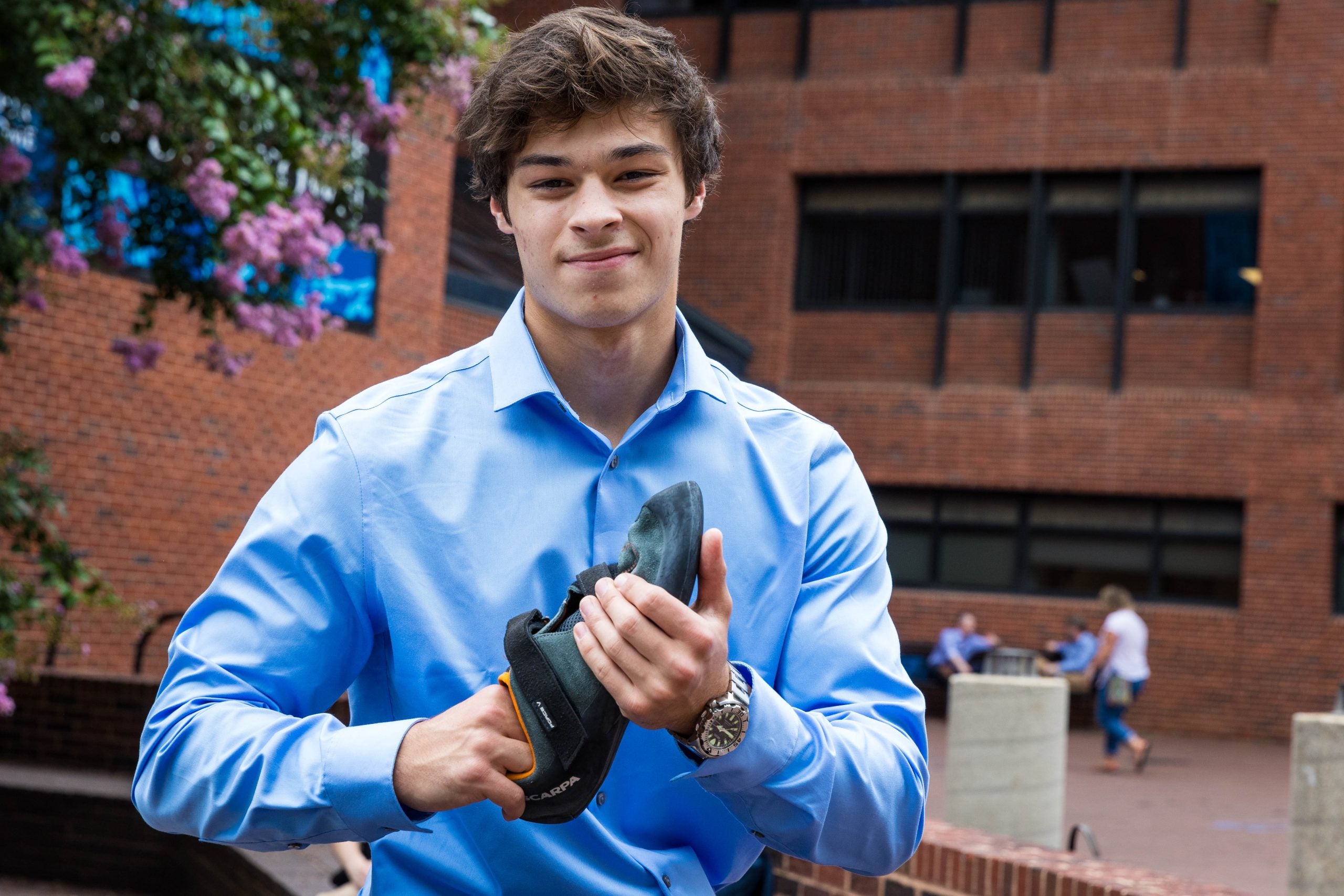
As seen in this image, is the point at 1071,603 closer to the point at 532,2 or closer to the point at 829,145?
the point at 829,145

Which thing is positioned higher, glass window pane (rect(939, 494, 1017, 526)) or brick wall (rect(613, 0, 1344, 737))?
brick wall (rect(613, 0, 1344, 737))

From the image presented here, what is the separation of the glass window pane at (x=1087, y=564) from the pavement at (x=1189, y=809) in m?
3.00

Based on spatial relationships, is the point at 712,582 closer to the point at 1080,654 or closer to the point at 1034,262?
the point at 1080,654

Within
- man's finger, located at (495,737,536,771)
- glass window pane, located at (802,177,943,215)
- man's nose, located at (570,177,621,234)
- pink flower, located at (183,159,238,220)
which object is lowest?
man's finger, located at (495,737,536,771)

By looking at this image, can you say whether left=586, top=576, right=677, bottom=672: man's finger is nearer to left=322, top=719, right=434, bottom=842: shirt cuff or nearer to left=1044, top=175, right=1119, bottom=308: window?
left=322, top=719, right=434, bottom=842: shirt cuff

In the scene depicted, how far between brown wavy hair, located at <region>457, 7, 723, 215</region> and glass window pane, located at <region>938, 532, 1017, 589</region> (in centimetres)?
2081

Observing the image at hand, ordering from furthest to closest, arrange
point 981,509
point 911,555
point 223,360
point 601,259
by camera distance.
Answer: point 911,555 < point 981,509 < point 223,360 < point 601,259

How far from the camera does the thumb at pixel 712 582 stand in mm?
1516

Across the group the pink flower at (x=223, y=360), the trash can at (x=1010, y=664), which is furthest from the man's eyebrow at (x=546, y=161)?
the trash can at (x=1010, y=664)

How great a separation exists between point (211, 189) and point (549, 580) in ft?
16.6

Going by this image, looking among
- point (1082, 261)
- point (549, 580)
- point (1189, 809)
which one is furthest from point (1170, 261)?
point (549, 580)

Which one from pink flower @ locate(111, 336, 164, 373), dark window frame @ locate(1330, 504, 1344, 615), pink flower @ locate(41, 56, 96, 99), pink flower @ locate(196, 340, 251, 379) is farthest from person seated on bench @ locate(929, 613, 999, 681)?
pink flower @ locate(41, 56, 96, 99)

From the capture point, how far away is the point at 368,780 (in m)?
1.63

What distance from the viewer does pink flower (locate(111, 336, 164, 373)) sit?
23.8ft
